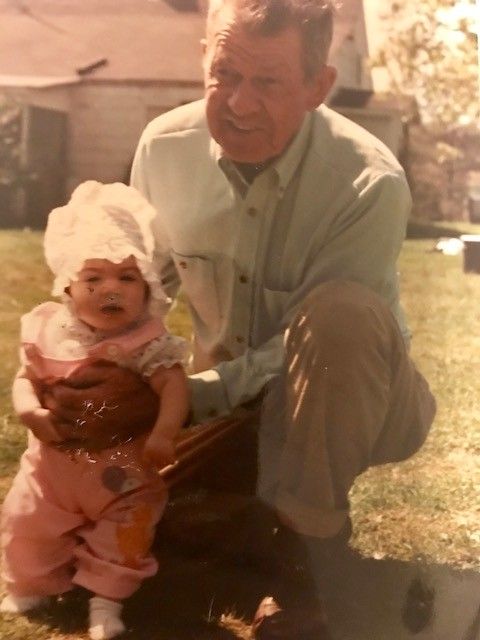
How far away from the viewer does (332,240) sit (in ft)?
2.63

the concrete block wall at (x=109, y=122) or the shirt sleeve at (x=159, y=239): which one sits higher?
the concrete block wall at (x=109, y=122)

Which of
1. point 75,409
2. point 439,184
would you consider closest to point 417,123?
point 439,184

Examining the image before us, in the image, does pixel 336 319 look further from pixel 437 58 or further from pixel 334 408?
pixel 437 58

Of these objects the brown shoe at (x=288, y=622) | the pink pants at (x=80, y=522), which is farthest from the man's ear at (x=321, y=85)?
the brown shoe at (x=288, y=622)

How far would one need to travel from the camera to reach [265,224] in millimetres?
804

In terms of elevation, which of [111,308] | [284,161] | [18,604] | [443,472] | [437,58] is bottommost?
[18,604]

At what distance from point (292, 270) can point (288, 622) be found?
328 mm

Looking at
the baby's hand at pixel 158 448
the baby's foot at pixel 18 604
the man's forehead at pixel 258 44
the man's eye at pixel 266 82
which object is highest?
the man's forehead at pixel 258 44

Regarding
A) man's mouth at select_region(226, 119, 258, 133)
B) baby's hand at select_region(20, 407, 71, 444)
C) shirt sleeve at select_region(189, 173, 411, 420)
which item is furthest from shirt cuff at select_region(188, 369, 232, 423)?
man's mouth at select_region(226, 119, 258, 133)

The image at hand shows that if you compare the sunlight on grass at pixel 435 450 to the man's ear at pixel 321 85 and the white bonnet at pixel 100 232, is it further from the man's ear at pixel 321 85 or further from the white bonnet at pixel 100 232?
the man's ear at pixel 321 85

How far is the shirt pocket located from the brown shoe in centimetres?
27

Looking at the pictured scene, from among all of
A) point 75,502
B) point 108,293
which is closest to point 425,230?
point 108,293

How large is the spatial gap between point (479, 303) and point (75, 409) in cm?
39

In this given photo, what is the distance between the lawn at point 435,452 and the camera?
0.83m
